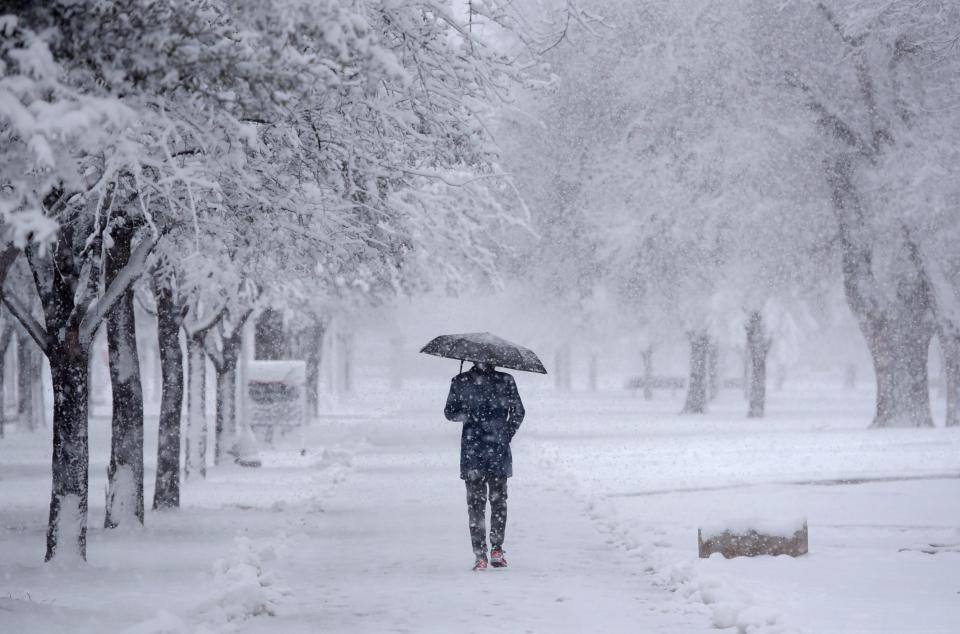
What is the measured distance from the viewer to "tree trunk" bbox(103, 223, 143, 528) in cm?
1361

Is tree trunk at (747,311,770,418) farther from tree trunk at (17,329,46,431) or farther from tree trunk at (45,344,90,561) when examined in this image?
tree trunk at (45,344,90,561)

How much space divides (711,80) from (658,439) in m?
9.28

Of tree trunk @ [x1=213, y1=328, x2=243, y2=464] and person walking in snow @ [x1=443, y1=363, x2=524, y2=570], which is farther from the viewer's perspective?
tree trunk @ [x1=213, y1=328, x2=243, y2=464]

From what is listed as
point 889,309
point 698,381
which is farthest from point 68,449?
point 698,381

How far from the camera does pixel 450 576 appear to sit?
1068 cm

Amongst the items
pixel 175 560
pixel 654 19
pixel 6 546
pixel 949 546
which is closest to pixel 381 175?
pixel 175 560

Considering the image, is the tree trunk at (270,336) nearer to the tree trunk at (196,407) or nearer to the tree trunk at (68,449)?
the tree trunk at (196,407)

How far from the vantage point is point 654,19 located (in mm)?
27484

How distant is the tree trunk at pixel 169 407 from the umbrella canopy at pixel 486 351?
544 centimetres

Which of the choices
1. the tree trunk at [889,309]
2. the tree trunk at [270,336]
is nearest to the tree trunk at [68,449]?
the tree trunk at [270,336]

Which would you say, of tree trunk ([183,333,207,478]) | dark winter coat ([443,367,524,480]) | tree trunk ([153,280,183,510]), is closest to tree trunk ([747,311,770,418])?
tree trunk ([183,333,207,478])

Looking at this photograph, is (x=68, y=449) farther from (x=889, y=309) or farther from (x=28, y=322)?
(x=889, y=309)

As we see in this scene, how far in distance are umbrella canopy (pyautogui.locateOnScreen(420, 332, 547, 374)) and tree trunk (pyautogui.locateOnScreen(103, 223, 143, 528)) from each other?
153 inches

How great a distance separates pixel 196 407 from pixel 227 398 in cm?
498
